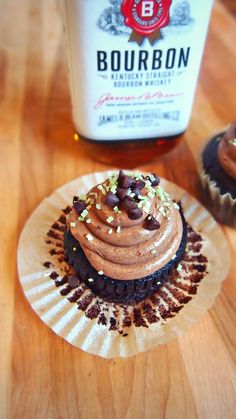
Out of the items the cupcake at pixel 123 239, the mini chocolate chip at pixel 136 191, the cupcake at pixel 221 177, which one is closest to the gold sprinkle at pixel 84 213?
the cupcake at pixel 123 239

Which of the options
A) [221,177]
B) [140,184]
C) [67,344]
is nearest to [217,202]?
[221,177]

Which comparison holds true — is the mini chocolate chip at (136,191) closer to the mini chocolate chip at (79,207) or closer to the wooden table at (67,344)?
the mini chocolate chip at (79,207)

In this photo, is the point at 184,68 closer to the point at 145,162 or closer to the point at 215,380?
the point at 145,162

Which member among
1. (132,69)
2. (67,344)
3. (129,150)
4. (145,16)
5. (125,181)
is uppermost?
(145,16)

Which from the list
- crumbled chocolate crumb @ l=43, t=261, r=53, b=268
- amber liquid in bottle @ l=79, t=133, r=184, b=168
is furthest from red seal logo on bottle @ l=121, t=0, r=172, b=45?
crumbled chocolate crumb @ l=43, t=261, r=53, b=268

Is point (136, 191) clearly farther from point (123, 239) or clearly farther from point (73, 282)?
point (73, 282)

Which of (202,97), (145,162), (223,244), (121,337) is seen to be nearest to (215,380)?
(121,337)
